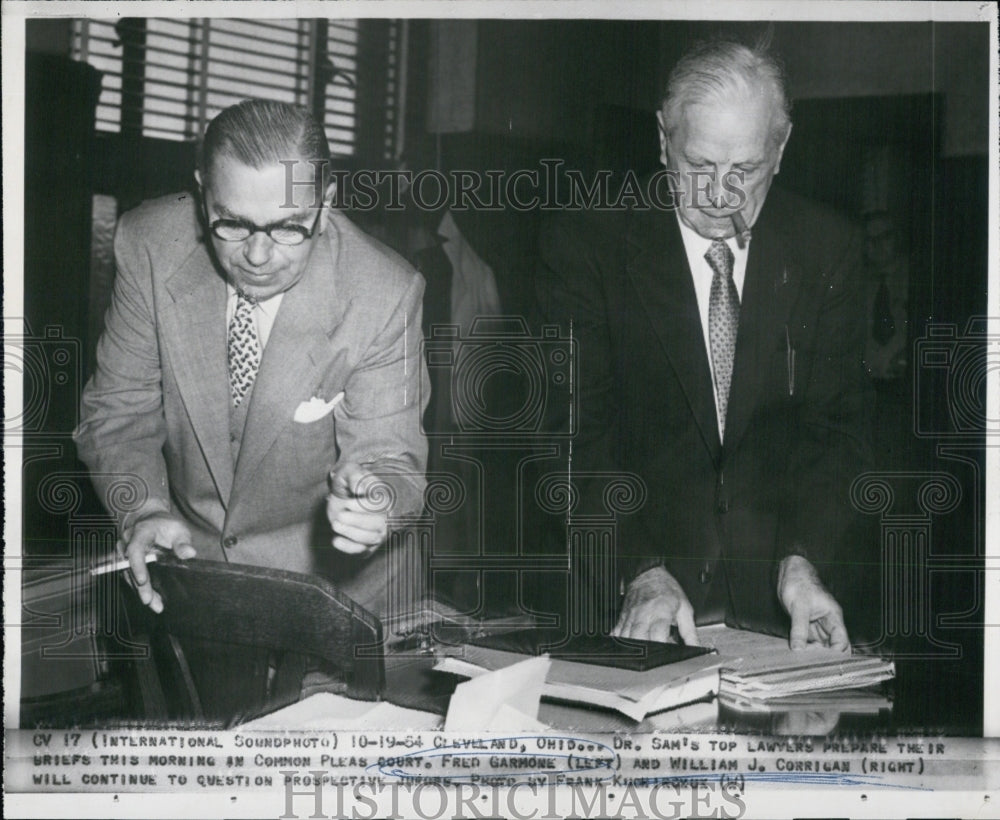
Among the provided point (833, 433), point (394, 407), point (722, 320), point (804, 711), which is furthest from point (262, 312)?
point (804, 711)

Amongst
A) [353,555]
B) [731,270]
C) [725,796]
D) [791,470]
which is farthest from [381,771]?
[731,270]

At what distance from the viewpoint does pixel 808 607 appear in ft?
8.66

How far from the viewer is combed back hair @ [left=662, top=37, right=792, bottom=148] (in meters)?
2.61

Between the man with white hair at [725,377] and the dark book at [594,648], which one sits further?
the man with white hair at [725,377]

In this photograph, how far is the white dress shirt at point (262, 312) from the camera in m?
2.63

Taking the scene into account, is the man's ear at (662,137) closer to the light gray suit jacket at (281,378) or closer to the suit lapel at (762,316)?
the suit lapel at (762,316)

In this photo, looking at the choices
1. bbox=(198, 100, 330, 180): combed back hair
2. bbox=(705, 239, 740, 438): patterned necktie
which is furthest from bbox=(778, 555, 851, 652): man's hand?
bbox=(198, 100, 330, 180): combed back hair

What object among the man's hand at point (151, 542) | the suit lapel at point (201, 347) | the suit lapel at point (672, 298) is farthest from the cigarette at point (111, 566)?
the suit lapel at point (672, 298)

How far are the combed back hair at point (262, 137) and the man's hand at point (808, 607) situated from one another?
56.1 inches

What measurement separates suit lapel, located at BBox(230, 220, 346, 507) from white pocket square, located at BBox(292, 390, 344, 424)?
13mm

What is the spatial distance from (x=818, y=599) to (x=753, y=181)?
972 mm

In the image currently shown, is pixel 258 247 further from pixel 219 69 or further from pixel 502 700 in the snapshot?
pixel 502 700

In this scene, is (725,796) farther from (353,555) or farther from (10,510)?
(10,510)

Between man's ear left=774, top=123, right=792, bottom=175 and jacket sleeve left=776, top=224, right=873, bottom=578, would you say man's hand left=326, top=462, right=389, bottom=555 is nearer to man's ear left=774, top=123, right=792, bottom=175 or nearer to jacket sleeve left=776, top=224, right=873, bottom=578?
jacket sleeve left=776, top=224, right=873, bottom=578
